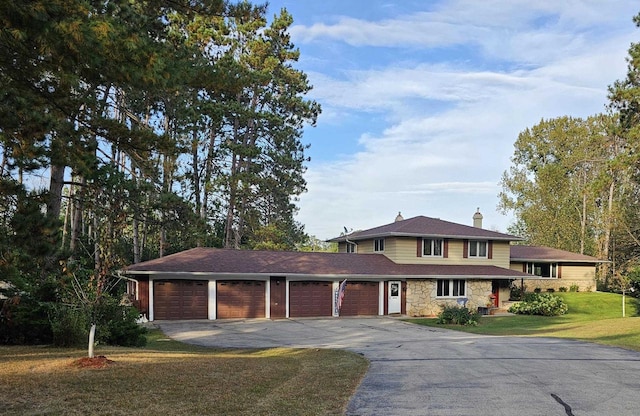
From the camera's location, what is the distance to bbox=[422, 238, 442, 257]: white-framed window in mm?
32250

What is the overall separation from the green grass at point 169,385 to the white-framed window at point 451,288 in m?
19.7

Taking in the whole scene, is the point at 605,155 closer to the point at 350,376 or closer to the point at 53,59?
the point at 350,376

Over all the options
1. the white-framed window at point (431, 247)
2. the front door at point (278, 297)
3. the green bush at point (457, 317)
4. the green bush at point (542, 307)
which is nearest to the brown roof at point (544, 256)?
the green bush at point (542, 307)

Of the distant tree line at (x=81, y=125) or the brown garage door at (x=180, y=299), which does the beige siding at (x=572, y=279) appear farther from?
the distant tree line at (x=81, y=125)

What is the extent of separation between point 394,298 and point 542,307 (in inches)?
349

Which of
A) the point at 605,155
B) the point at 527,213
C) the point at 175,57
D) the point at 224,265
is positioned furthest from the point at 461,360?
the point at 605,155

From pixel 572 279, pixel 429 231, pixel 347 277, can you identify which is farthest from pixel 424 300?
pixel 572 279

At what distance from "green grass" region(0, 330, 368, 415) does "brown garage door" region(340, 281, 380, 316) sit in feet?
55.1

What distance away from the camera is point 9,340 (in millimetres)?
12727

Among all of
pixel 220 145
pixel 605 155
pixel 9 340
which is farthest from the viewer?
pixel 605 155

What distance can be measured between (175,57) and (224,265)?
695 inches

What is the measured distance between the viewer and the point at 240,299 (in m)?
26.6

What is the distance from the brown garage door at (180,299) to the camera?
81.8 feet

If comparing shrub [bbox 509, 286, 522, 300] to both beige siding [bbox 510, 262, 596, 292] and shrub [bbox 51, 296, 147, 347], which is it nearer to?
beige siding [bbox 510, 262, 596, 292]
